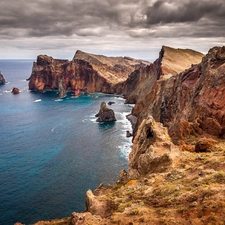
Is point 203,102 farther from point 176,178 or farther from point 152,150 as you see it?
point 176,178

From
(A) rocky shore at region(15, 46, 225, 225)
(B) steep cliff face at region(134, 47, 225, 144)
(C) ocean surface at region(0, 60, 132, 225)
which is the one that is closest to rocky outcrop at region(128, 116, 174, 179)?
(A) rocky shore at region(15, 46, 225, 225)

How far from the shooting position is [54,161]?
103m

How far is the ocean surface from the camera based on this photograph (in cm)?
7281

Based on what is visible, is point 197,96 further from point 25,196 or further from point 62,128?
point 62,128

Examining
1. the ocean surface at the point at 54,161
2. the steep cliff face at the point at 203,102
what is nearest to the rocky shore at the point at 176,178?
the steep cliff face at the point at 203,102

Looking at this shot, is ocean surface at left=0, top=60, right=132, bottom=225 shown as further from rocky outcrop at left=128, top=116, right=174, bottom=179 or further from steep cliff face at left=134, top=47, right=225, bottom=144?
rocky outcrop at left=128, top=116, right=174, bottom=179

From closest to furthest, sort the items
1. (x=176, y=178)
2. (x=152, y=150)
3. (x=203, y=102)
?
(x=176, y=178) < (x=152, y=150) < (x=203, y=102)

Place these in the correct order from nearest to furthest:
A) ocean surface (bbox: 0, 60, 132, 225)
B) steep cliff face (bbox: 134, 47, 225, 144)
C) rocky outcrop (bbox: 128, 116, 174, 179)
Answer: rocky outcrop (bbox: 128, 116, 174, 179)
steep cliff face (bbox: 134, 47, 225, 144)
ocean surface (bbox: 0, 60, 132, 225)

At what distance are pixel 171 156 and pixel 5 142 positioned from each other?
10507 centimetres

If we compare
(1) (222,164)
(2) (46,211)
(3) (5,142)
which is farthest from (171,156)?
(3) (5,142)

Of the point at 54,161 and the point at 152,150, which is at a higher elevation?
the point at 152,150

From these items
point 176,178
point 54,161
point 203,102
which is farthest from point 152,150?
point 54,161

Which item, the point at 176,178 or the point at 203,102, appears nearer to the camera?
the point at 176,178

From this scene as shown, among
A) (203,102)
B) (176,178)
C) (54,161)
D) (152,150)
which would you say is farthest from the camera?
(54,161)
